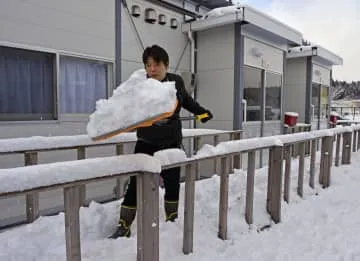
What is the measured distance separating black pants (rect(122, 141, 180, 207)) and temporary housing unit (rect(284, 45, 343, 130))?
6.62 meters

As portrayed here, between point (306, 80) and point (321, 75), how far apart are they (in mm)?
1160

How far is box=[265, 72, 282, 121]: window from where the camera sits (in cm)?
682

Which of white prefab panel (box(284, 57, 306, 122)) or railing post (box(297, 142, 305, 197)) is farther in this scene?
white prefab panel (box(284, 57, 306, 122))

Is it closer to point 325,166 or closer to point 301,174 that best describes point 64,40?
point 301,174

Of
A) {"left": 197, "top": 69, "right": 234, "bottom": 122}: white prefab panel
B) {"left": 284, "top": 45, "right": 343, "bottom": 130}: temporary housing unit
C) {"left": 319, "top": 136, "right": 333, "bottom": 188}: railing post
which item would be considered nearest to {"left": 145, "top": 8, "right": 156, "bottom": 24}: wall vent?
{"left": 197, "top": 69, "right": 234, "bottom": 122}: white prefab panel

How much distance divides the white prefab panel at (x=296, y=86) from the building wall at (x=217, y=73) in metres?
3.65

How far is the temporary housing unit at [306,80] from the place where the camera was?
8352mm

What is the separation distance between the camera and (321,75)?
952 cm

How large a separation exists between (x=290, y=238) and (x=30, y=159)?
227 centimetres

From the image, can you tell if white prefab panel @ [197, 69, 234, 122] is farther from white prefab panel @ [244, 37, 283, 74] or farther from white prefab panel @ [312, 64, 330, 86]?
white prefab panel @ [312, 64, 330, 86]

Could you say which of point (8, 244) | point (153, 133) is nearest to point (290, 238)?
point (153, 133)

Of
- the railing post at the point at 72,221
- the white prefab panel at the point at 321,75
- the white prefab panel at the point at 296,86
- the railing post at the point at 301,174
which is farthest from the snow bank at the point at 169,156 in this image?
the white prefab panel at the point at 321,75

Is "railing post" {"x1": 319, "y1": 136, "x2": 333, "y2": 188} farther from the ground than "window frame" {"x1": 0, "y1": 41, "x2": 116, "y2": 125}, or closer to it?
closer to it

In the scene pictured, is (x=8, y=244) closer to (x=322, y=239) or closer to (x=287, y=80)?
(x=322, y=239)
